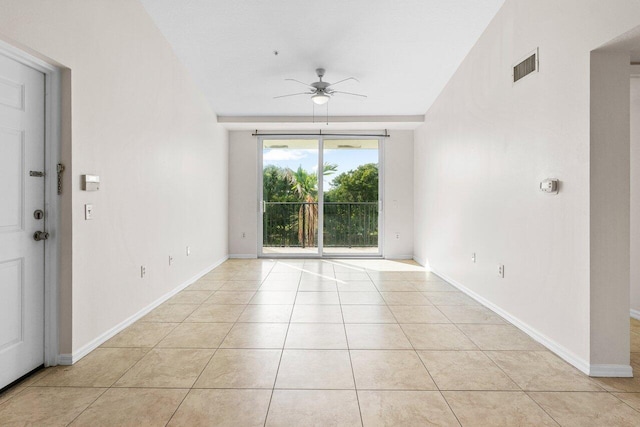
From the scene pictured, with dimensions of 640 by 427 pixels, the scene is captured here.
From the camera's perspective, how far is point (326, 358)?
230 cm

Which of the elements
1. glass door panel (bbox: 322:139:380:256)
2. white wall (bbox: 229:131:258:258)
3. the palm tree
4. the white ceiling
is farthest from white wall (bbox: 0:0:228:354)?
glass door panel (bbox: 322:139:380:256)

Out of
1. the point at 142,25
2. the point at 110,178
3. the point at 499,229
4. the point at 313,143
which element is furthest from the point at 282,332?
the point at 313,143

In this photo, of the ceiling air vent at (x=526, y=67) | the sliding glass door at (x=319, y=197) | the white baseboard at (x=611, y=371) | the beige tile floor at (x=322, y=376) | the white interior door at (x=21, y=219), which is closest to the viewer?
the beige tile floor at (x=322, y=376)

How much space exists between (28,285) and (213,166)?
147 inches

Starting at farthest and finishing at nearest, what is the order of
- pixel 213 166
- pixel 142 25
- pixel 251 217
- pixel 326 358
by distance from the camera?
1. pixel 251 217
2. pixel 213 166
3. pixel 142 25
4. pixel 326 358

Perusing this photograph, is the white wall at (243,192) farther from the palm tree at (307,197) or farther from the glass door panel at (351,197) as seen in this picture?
the glass door panel at (351,197)

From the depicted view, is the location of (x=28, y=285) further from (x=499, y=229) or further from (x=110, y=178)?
(x=499, y=229)

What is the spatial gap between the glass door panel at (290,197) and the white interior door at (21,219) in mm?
4639

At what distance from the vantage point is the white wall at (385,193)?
6.57 m

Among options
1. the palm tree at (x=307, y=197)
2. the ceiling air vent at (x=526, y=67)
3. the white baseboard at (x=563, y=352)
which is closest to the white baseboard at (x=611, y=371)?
the white baseboard at (x=563, y=352)

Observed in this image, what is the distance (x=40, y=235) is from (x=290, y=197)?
4.82 meters

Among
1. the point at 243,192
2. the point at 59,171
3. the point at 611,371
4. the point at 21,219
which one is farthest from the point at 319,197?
the point at 611,371

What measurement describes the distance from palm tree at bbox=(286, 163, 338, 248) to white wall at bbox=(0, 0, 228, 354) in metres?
2.56

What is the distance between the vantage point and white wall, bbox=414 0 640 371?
2102 millimetres
